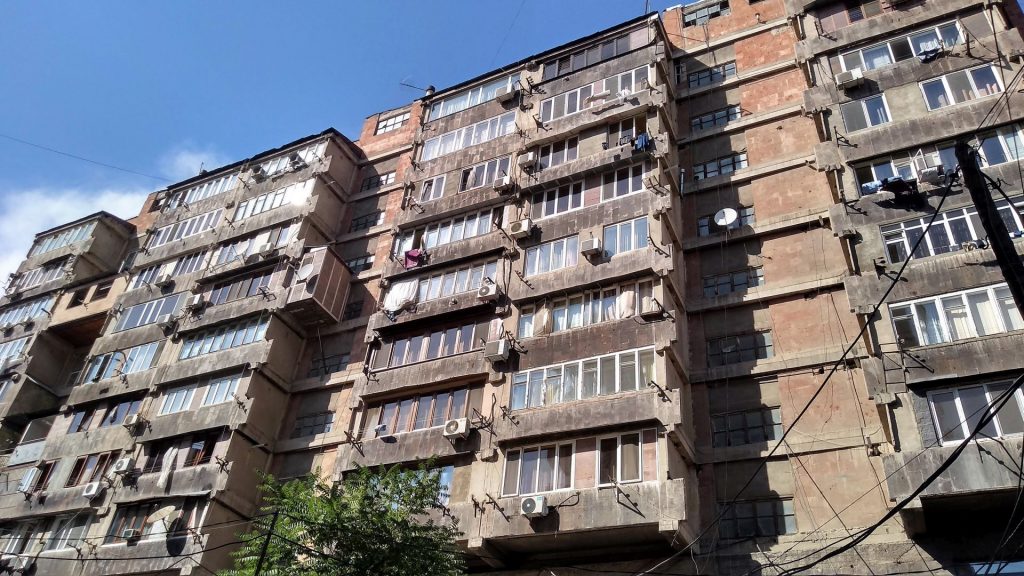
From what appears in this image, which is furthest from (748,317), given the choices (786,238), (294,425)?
(294,425)

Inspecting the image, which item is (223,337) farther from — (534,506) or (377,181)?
(534,506)

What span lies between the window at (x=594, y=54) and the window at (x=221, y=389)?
1695cm

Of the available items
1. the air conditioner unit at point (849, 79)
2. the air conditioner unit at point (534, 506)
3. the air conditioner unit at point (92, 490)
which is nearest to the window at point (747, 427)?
the air conditioner unit at point (534, 506)

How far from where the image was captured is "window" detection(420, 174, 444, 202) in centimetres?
2963

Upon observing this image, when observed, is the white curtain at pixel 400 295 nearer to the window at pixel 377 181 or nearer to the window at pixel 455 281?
the window at pixel 455 281

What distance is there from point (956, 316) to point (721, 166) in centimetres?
1108

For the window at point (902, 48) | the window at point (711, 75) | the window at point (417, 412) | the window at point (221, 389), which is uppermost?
the window at point (711, 75)

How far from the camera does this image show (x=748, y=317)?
2305 centimetres

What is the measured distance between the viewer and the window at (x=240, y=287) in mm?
30609

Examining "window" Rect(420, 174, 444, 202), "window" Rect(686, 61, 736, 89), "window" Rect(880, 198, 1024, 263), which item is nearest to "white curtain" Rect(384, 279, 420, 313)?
"window" Rect(420, 174, 444, 202)

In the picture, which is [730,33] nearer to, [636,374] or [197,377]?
[636,374]

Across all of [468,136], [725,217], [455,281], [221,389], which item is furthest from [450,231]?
[221,389]

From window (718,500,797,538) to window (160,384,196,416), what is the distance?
19.6 metres

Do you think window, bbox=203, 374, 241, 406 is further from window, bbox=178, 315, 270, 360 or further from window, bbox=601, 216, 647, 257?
window, bbox=601, 216, 647, 257
